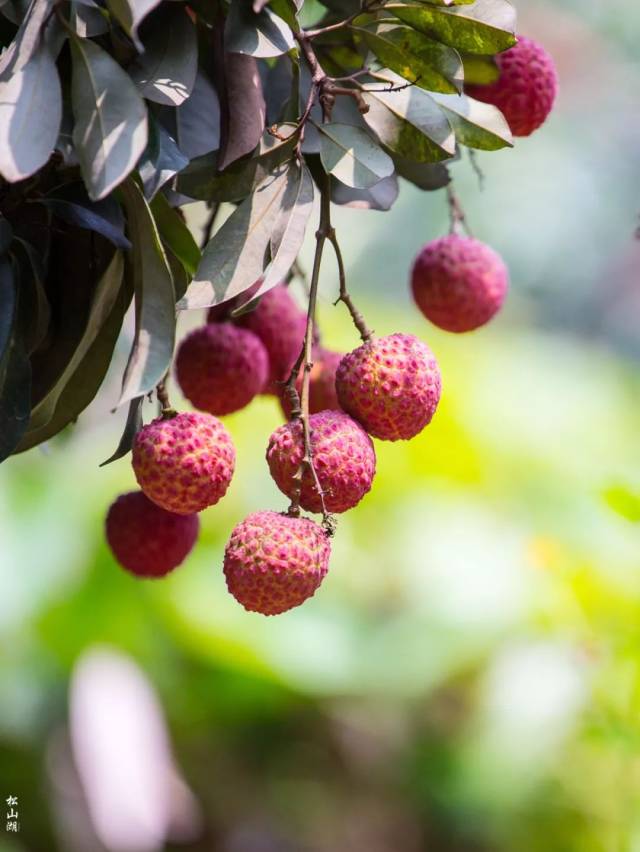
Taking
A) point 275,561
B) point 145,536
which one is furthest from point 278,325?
point 275,561

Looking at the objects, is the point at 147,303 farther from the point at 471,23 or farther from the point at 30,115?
the point at 471,23

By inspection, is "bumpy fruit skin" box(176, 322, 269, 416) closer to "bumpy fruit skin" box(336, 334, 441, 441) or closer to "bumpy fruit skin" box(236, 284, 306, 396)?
"bumpy fruit skin" box(236, 284, 306, 396)

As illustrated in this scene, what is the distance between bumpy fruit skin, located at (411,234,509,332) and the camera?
0.80 m

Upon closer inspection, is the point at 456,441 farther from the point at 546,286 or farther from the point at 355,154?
the point at 355,154

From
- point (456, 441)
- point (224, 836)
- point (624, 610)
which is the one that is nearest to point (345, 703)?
point (224, 836)

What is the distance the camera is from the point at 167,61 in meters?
0.57

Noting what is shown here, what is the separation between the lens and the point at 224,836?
91.9 inches

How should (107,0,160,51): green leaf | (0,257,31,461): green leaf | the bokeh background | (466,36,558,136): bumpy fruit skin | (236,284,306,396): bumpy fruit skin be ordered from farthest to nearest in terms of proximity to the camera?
1. the bokeh background
2. (236,284,306,396): bumpy fruit skin
3. (466,36,558,136): bumpy fruit skin
4. (0,257,31,461): green leaf
5. (107,0,160,51): green leaf

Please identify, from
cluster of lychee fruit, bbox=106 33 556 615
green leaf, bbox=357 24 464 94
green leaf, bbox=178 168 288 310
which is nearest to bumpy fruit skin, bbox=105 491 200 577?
cluster of lychee fruit, bbox=106 33 556 615

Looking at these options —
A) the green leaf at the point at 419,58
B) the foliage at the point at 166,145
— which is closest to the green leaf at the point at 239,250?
the foliage at the point at 166,145

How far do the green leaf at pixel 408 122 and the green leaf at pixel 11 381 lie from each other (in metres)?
0.24

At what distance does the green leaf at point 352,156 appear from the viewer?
0.60 metres

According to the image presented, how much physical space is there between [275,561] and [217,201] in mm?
216

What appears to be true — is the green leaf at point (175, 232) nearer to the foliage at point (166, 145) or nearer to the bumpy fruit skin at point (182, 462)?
the foliage at point (166, 145)
